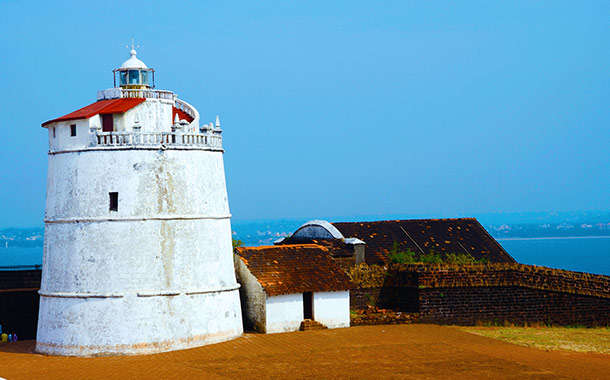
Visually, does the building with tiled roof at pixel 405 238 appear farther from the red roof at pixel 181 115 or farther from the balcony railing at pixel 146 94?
the balcony railing at pixel 146 94

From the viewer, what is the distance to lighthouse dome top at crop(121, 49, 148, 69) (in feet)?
101

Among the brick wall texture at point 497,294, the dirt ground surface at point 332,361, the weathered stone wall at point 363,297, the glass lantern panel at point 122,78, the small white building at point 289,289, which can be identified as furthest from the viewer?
the weathered stone wall at point 363,297

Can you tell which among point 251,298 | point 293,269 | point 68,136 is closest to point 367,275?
point 293,269

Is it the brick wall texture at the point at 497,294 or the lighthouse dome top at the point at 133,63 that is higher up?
the lighthouse dome top at the point at 133,63

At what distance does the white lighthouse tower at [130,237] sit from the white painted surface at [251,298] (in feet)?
4.52

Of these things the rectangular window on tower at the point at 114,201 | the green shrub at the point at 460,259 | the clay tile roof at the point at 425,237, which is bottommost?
the green shrub at the point at 460,259

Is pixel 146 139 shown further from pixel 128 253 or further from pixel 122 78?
pixel 128 253

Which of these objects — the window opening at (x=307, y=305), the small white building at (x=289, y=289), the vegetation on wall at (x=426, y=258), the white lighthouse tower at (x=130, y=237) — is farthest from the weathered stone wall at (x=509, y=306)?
the white lighthouse tower at (x=130, y=237)

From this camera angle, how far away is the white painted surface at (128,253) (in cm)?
2833

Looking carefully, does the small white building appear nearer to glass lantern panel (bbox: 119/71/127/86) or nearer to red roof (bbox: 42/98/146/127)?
red roof (bbox: 42/98/146/127)

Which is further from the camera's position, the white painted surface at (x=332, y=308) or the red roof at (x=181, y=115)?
the red roof at (x=181, y=115)

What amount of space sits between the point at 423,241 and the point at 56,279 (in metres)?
17.2

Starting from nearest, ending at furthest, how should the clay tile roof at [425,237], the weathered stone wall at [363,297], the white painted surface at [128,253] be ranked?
the white painted surface at [128,253] < the weathered stone wall at [363,297] < the clay tile roof at [425,237]

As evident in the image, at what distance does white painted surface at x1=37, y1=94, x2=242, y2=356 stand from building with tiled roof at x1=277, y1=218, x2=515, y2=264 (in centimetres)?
Result: 821
